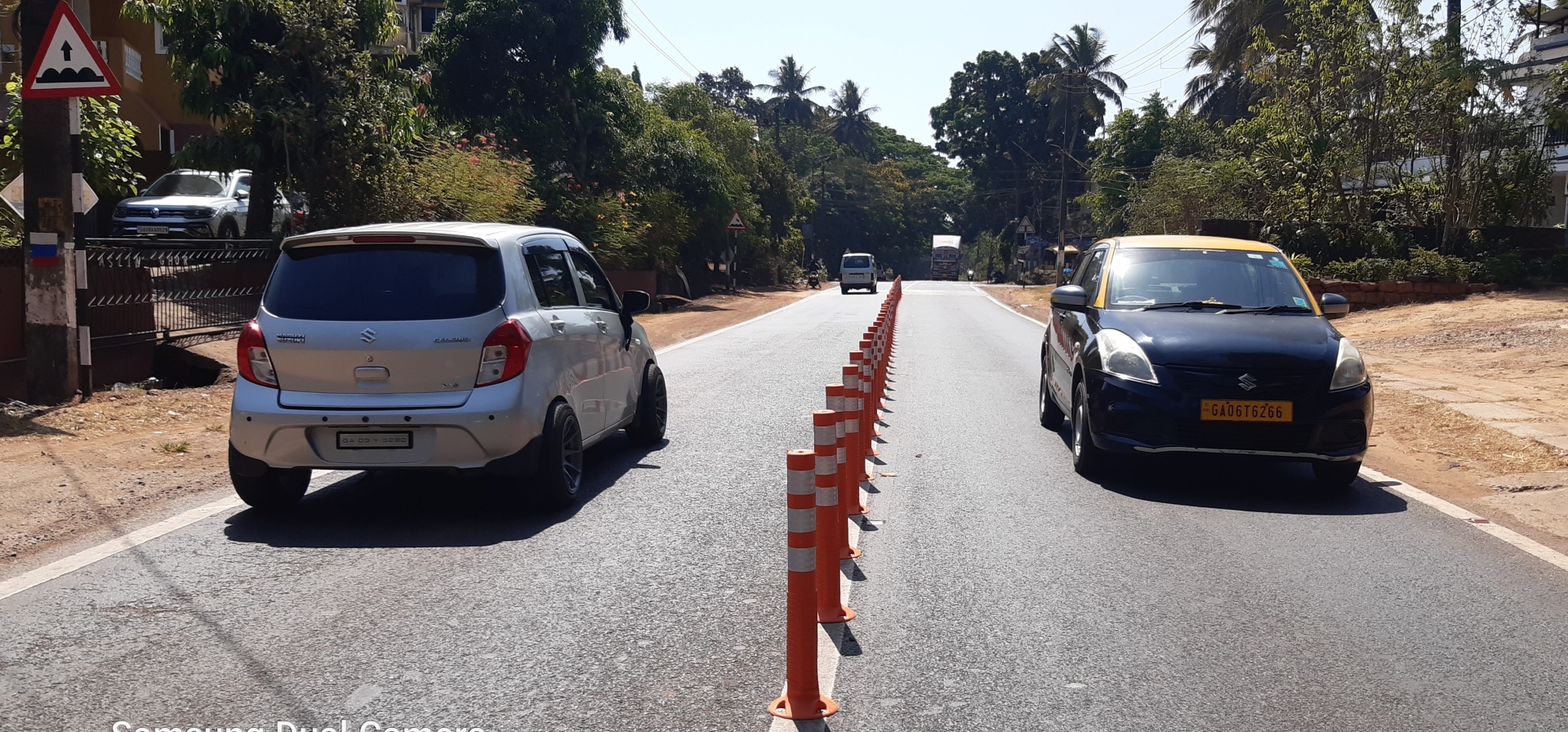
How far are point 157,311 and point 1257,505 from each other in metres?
11.1

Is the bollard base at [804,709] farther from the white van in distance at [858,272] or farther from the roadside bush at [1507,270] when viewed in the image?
the white van in distance at [858,272]

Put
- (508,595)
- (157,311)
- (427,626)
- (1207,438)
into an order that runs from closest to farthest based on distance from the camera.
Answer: (427,626), (508,595), (1207,438), (157,311)

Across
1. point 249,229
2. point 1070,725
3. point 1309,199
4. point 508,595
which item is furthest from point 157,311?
point 1309,199

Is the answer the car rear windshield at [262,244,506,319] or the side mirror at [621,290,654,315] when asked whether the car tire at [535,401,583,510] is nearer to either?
the car rear windshield at [262,244,506,319]

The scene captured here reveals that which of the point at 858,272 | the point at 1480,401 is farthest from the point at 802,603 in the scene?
the point at 858,272

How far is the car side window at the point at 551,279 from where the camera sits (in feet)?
25.2

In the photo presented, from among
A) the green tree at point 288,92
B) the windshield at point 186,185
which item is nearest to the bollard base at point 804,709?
the green tree at point 288,92

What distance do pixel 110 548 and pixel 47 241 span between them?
5.64 meters

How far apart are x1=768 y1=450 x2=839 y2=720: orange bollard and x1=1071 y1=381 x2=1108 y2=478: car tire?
4.65 metres

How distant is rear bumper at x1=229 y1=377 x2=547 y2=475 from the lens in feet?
22.2

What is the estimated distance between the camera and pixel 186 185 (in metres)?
20.1

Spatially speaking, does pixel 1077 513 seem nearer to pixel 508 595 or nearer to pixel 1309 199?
pixel 508 595

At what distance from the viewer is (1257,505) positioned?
7.79 meters

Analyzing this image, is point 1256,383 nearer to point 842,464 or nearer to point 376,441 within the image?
point 842,464
